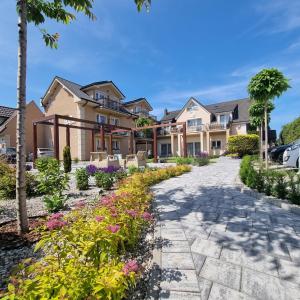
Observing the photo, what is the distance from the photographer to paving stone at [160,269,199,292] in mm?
2123

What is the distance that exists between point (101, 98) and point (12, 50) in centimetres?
2131

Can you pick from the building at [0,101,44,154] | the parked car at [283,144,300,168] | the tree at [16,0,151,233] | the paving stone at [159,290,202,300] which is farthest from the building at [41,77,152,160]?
the paving stone at [159,290,202,300]

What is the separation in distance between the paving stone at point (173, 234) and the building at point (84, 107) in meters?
17.7

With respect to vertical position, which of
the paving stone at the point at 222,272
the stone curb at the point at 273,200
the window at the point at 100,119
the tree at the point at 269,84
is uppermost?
the window at the point at 100,119

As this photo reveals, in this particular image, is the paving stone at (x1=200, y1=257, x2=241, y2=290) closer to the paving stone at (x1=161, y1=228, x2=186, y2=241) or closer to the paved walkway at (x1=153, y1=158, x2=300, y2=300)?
the paved walkway at (x1=153, y1=158, x2=300, y2=300)

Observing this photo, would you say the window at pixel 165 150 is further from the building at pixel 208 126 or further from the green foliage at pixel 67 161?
the green foliage at pixel 67 161

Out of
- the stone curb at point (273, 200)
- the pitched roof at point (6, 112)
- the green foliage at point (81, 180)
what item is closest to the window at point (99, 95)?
the pitched roof at point (6, 112)

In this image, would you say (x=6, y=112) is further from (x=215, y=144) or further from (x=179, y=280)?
(x=179, y=280)

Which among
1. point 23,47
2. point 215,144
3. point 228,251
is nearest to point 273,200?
point 228,251

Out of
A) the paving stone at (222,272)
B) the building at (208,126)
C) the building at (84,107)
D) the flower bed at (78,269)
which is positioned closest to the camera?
the flower bed at (78,269)

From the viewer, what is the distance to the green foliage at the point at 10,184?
5969mm

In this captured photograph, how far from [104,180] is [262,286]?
5424 mm

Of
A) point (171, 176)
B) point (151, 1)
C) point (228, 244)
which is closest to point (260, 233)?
point (228, 244)

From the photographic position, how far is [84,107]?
22.3m
